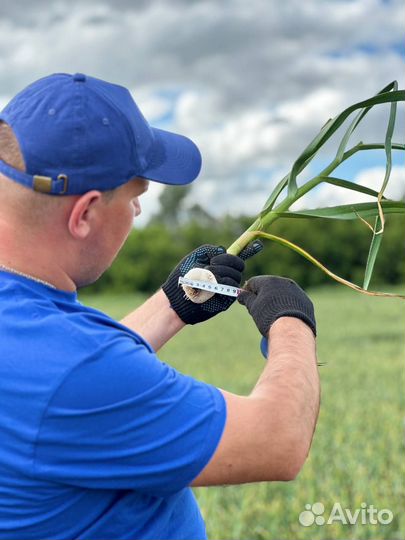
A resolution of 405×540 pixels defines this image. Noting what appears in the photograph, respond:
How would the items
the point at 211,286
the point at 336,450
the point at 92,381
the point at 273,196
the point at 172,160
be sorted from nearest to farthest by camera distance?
the point at 92,381 → the point at 172,160 → the point at 211,286 → the point at 273,196 → the point at 336,450

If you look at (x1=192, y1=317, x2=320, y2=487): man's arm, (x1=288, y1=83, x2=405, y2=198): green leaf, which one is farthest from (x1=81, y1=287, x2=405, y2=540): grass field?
(x1=192, y1=317, x2=320, y2=487): man's arm

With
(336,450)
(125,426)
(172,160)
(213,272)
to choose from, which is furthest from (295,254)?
(125,426)

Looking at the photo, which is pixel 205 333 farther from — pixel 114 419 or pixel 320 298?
pixel 114 419

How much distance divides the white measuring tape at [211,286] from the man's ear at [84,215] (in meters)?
0.65

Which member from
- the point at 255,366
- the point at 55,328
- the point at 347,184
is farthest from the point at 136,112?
the point at 255,366

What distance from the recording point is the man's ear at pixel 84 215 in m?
1.55

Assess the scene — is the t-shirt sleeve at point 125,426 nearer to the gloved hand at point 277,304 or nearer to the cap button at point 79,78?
the gloved hand at point 277,304

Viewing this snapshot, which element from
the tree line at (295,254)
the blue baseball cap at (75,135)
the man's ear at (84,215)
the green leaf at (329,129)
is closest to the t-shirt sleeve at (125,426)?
the man's ear at (84,215)

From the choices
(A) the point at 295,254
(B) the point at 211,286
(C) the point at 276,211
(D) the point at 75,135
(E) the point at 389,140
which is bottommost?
(A) the point at 295,254

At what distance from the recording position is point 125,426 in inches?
56.6

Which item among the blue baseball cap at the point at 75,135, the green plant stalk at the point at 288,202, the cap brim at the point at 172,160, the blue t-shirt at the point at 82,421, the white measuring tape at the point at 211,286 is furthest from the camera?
Result: the green plant stalk at the point at 288,202

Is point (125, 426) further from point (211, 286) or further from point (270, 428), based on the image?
point (211, 286)

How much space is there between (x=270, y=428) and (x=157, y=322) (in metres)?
0.87

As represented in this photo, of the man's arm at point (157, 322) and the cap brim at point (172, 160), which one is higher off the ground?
the cap brim at point (172, 160)
